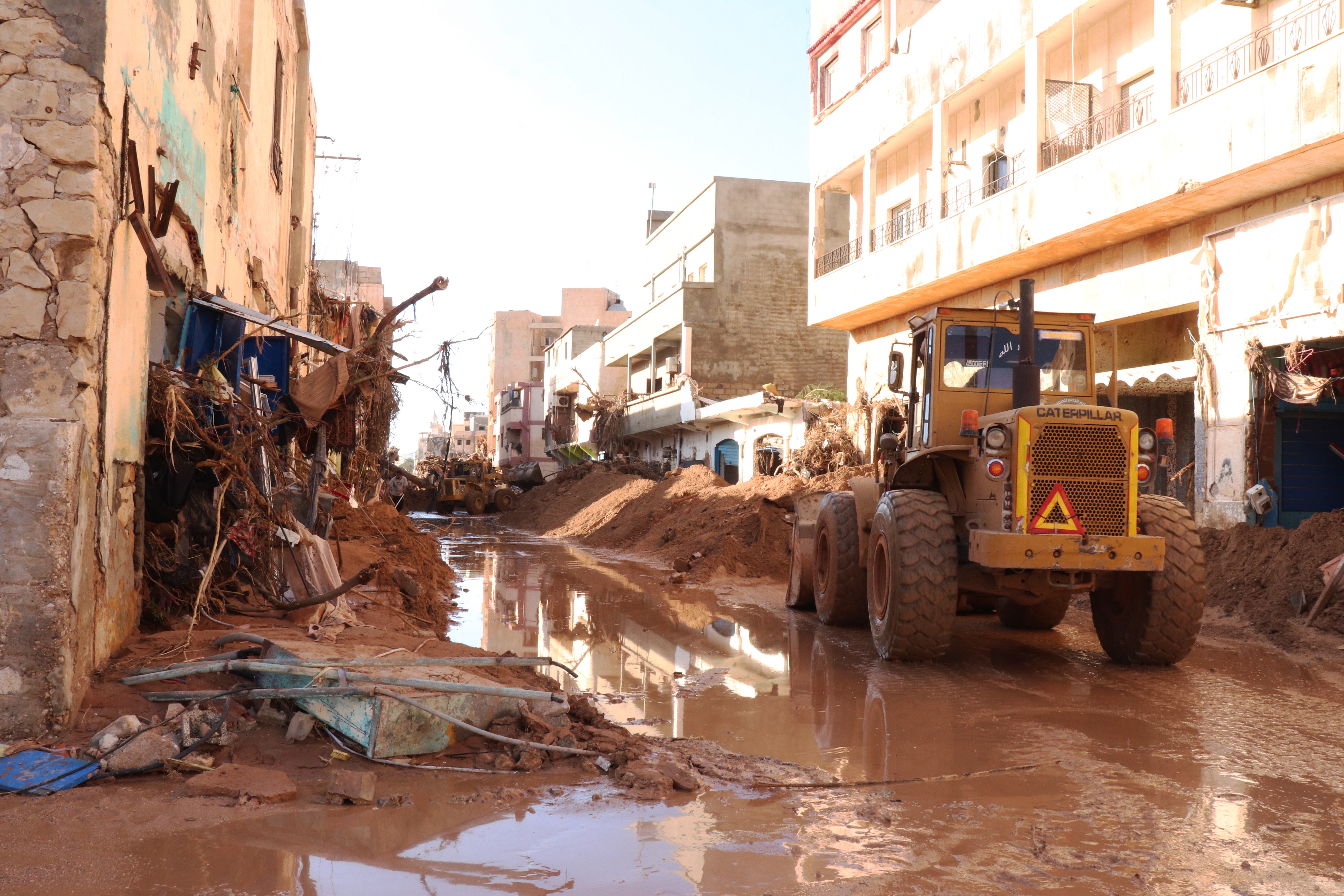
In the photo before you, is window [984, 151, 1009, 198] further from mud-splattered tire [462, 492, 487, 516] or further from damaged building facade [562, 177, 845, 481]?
mud-splattered tire [462, 492, 487, 516]

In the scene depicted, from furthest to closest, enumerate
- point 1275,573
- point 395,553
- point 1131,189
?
point 395,553
point 1131,189
point 1275,573

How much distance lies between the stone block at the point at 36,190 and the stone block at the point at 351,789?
327 centimetres

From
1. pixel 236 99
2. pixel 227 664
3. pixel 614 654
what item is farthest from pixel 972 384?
pixel 236 99

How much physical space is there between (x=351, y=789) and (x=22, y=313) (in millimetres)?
2925

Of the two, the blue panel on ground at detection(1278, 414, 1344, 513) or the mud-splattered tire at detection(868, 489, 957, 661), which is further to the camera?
the blue panel on ground at detection(1278, 414, 1344, 513)

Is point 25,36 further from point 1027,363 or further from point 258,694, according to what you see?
point 1027,363

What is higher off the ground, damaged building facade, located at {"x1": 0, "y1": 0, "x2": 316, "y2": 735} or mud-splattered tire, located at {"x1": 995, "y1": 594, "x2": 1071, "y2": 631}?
damaged building facade, located at {"x1": 0, "y1": 0, "x2": 316, "y2": 735}

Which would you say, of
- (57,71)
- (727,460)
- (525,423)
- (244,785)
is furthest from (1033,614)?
(525,423)

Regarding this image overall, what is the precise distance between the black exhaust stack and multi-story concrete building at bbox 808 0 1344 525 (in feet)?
4.58

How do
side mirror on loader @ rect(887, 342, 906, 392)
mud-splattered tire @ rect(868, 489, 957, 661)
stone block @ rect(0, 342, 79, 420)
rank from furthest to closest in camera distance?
side mirror on loader @ rect(887, 342, 906, 392) < mud-splattered tire @ rect(868, 489, 957, 661) < stone block @ rect(0, 342, 79, 420)

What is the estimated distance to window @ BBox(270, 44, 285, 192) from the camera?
1276 centimetres

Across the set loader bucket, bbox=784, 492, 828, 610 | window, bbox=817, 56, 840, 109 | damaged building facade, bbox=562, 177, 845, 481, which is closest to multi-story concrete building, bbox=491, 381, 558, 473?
damaged building facade, bbox=562, 177, 845, 481

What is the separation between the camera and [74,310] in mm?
4852

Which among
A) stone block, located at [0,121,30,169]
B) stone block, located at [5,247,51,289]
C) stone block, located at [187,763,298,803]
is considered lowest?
stone block, located at [187,763,298,803]
